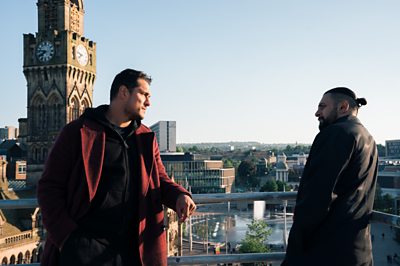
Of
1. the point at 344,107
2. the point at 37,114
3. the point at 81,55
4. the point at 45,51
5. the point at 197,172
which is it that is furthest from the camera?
the point at 197,172

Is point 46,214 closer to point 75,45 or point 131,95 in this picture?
point 131,95

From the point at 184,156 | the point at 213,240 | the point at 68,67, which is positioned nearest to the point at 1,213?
the point at 68,67

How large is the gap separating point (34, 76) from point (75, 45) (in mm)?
5371

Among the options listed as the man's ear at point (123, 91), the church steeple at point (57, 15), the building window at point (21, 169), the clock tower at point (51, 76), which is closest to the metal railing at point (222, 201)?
the man's ear at point (123, 91)

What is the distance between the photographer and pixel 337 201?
3.96 m

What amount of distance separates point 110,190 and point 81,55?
49.6 meters

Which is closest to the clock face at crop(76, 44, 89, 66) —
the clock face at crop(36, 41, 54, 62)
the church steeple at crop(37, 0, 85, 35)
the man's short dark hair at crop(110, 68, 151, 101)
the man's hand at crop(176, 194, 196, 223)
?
the church steeple at crop(37, 0, 85, 35)

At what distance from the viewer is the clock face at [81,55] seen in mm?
50469

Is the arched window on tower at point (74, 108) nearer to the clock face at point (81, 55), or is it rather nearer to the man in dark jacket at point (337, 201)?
the clock face at point (81, 55)

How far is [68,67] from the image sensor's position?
4869cm

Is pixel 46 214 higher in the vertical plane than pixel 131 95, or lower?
lower

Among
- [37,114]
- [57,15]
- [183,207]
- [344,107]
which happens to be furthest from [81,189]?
[57,15]

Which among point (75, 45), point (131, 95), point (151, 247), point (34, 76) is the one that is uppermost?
point (75, 45)

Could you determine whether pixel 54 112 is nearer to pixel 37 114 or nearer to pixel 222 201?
pixel 37 114
